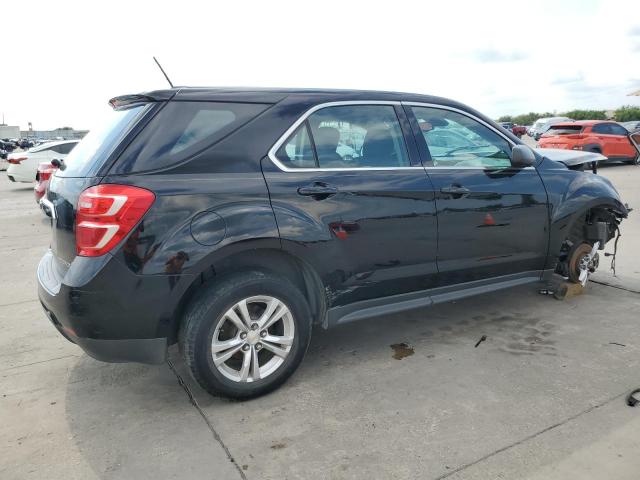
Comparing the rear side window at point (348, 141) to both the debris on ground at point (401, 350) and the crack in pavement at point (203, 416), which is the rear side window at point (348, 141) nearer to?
the debris on ground at point (401, 350)

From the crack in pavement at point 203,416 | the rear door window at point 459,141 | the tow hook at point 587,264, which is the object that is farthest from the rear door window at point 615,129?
the crack in pavement at point 203,416

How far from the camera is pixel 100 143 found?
2.82 m

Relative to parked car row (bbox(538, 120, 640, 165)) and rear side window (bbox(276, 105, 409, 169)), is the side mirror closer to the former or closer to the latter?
rear side window (bbox(276, 105, 409, 169))

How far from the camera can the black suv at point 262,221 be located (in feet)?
8.45

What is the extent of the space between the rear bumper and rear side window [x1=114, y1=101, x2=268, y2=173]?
54 centimetres

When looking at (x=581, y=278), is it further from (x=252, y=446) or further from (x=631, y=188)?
(x=631, y=188)

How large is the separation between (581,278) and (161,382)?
3720 millimetres

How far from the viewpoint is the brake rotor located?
15.2 ft

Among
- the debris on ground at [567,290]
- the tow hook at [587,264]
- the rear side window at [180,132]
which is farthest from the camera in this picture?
the tow hook at [587,264]

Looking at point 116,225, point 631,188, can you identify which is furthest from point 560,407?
point 631,188

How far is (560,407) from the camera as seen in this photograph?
2820 mm

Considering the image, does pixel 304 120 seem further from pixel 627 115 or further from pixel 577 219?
pixel 627 115

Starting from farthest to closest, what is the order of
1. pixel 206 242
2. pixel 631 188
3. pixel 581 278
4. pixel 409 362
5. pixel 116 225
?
pixel 631 188 → pixel 581 278 → pixel 409 362 → pixel 206 242 → pixel 116 225

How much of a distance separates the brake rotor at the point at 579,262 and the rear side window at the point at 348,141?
2.22 meters
